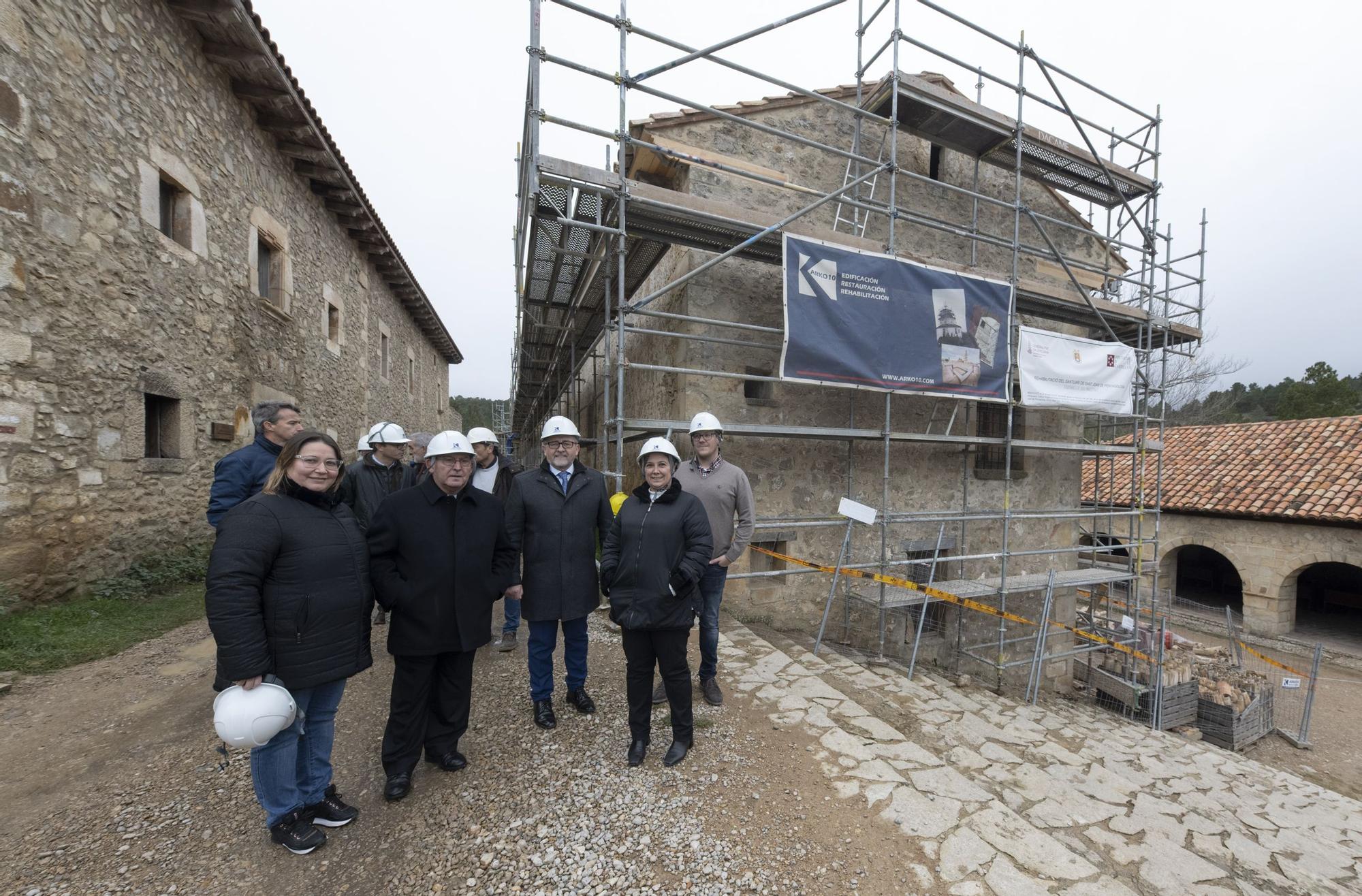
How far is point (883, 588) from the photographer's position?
6176 millimetres

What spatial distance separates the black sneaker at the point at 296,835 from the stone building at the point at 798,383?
12.1ft

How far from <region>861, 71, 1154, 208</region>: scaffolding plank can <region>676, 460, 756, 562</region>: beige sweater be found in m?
5.86

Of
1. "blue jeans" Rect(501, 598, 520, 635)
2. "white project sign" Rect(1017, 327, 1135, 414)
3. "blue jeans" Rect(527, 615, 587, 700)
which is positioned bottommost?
"blue jeans" Rect(501, 598, 520, 635)

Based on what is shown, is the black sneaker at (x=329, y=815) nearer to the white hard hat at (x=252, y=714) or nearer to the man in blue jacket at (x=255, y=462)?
the white hard hat at (x=252, y=714)

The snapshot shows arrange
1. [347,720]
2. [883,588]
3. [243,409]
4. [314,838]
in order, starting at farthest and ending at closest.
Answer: [243,409] < [883,588] < [347,720] < [314,838]

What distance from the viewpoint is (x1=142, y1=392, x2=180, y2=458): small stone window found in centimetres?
560

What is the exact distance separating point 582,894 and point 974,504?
7781 mm

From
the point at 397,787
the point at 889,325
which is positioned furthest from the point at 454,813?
the point at 889,325

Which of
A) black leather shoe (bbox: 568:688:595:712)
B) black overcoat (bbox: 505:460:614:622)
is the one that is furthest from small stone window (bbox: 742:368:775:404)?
black leather shoe (bbox: 568:688:595:712)

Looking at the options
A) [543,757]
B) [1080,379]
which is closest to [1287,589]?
[1080,379]

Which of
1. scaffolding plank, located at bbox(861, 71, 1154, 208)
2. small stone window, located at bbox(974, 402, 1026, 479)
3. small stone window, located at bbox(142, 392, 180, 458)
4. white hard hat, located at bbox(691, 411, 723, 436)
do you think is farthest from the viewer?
small stone window, located at bbox(974, 402, 1026, 479)

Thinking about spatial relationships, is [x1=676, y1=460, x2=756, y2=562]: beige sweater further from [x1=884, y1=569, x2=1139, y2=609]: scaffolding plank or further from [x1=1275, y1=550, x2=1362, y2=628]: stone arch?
[x1=1275, y1=550, x2=1362, y2=628]: stone arch

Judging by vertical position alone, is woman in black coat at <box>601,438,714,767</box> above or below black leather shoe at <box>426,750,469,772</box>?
above

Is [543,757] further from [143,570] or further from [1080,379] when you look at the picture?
[1080,379]
